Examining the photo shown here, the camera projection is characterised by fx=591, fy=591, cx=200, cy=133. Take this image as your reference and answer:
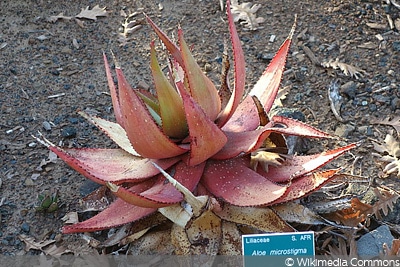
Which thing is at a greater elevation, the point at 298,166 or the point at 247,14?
the point at 298,166

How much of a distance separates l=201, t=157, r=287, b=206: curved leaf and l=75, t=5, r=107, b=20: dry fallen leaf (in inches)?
83.6

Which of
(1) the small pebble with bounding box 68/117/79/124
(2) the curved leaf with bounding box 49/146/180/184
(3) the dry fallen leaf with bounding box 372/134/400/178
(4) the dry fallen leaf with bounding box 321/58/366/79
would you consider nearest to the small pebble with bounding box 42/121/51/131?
(1) the small pebble with bounding box 68/117/79/124

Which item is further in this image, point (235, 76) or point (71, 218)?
point (71, 218)

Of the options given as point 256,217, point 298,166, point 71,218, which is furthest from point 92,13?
point 256,217

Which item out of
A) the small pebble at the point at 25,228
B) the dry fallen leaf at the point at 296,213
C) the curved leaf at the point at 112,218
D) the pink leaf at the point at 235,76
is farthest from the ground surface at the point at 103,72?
the pink leaf at the point at 235,76

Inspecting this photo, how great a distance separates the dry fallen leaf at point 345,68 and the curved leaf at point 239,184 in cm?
135

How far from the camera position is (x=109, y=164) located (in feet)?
7.94

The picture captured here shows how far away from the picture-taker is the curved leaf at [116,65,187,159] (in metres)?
2.07

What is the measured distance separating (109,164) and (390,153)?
1.41 meters

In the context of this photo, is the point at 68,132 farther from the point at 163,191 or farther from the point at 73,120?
the point at 163,191

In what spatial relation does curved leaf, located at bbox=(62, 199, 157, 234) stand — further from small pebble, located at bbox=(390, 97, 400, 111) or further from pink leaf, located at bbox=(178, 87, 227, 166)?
small pebble, located at bbox=(390, 97, 400, 111)

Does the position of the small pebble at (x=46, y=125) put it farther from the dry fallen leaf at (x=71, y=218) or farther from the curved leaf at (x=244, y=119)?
the curved leaf at (x=244, y=119)

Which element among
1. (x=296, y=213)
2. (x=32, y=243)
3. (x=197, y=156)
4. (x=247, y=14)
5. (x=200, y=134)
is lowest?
(x=32, y=243)

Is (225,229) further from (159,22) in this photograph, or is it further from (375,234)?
(159,22)
